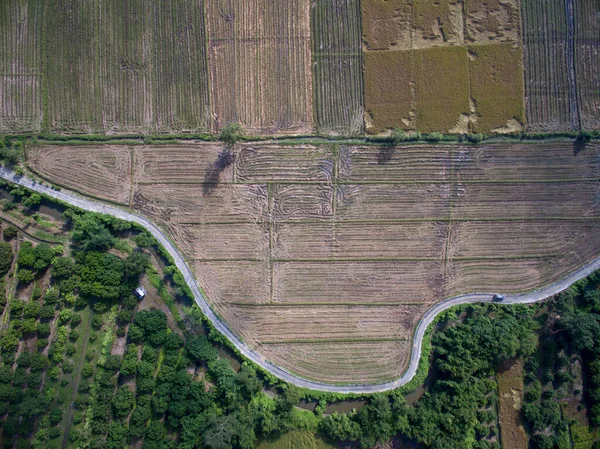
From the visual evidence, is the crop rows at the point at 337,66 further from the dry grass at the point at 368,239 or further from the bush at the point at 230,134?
the dry grass at the point at 368,239

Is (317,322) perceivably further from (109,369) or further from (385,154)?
(109,369)

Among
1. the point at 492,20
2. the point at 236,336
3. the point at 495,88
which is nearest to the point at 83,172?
the point at 236,336

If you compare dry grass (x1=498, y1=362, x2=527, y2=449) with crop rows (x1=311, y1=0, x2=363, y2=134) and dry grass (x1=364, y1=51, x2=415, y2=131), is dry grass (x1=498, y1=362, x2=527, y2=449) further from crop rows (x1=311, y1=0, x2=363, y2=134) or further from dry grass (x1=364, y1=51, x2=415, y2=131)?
crop rows (x1=311, y1=0, x2=363, y2=134)

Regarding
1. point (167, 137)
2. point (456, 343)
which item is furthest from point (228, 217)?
point (456, 343)

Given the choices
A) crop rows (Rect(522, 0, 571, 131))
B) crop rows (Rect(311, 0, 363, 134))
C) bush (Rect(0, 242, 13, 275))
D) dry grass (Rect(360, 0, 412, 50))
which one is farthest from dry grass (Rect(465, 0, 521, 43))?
bush (Rect(0, 242, 13, 275))

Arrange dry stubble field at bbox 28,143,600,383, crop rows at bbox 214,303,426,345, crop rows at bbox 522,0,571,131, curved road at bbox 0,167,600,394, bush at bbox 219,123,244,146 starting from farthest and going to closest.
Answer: crop rows at bbox 522,0,571,131 < dry stubble field at bbox 28,143,600,383 < crop rows at bbox 214,303,426,345 < curved road at bbox 0,167,600,394 < bush at bbox 219,123,244,146

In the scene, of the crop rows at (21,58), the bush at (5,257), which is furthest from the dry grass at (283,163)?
the bush at (5,257)
